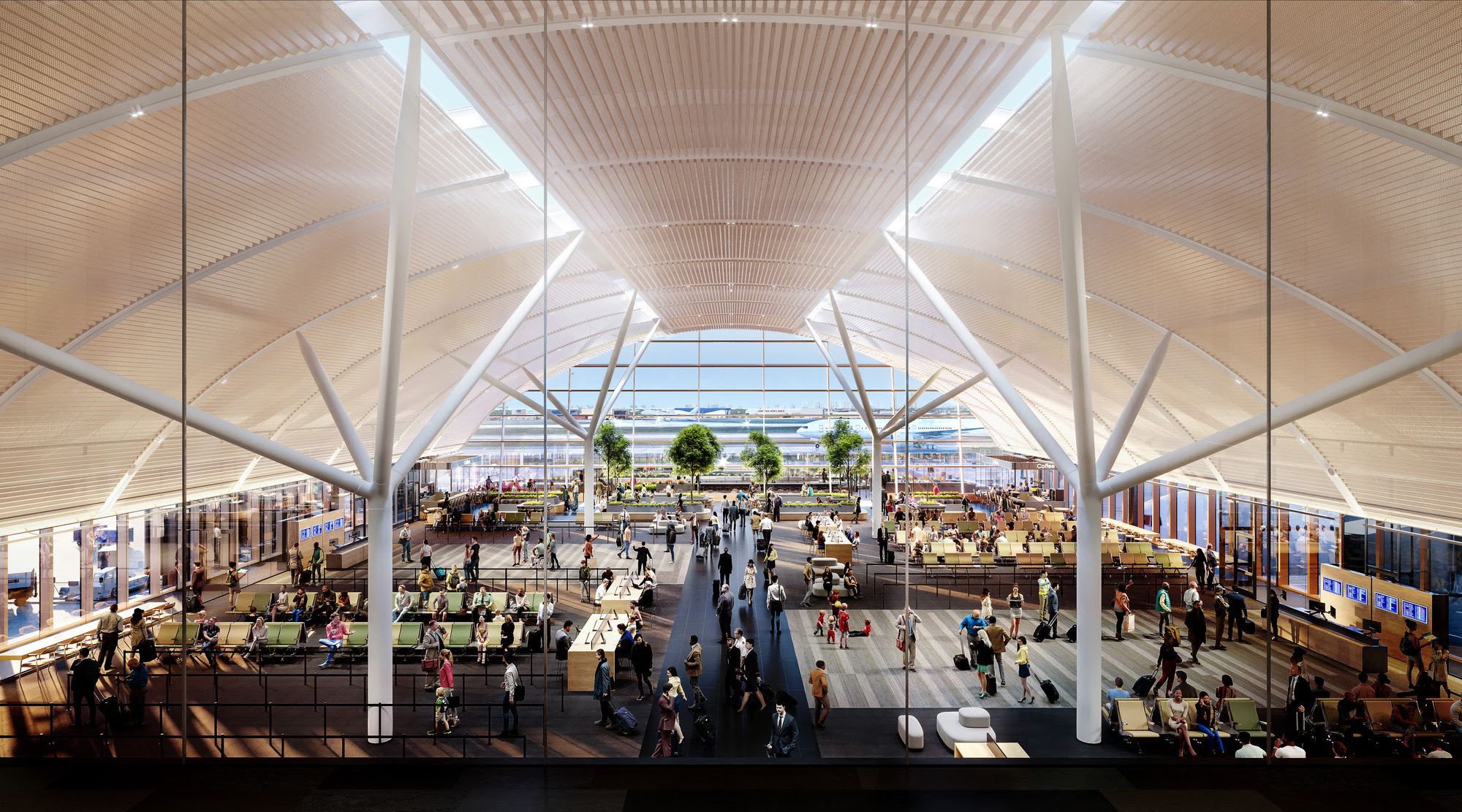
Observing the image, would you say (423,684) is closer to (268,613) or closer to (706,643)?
(268,613)

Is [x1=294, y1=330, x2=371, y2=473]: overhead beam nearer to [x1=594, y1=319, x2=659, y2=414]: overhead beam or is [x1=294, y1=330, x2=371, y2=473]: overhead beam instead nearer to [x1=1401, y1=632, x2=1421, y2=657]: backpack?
[x1=1401, y1=632, x2=1421, y2=657]: backpack

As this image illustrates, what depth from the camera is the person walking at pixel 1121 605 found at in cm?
1435

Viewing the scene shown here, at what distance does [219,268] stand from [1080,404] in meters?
12.6

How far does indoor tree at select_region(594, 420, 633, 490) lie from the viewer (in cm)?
4050

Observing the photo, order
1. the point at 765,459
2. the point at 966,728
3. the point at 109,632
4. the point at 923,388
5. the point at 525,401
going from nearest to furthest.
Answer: the point at 966,728 → the point at 109,632 → the point at 525,401 → the point at 923,388 → the point at 765,459

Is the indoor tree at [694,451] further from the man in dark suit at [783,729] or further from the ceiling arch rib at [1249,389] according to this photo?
the ceiling arch rib at [1249,389]

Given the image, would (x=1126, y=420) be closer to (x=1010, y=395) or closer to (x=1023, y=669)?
(x=1010, y=395)

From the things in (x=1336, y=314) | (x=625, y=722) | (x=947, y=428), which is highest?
(x=1336, y=314)

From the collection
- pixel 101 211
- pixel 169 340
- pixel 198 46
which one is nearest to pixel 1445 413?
pixel 198 46

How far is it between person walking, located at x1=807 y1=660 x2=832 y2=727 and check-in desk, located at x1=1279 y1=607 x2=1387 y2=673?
25.1ft

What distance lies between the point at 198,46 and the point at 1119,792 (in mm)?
9216

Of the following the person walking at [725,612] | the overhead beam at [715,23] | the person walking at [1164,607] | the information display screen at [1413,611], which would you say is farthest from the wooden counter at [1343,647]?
the overhead beam at [715,23]

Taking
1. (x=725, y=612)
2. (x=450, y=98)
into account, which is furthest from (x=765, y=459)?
(x=450, y=98)

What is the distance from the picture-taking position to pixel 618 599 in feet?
56.1
